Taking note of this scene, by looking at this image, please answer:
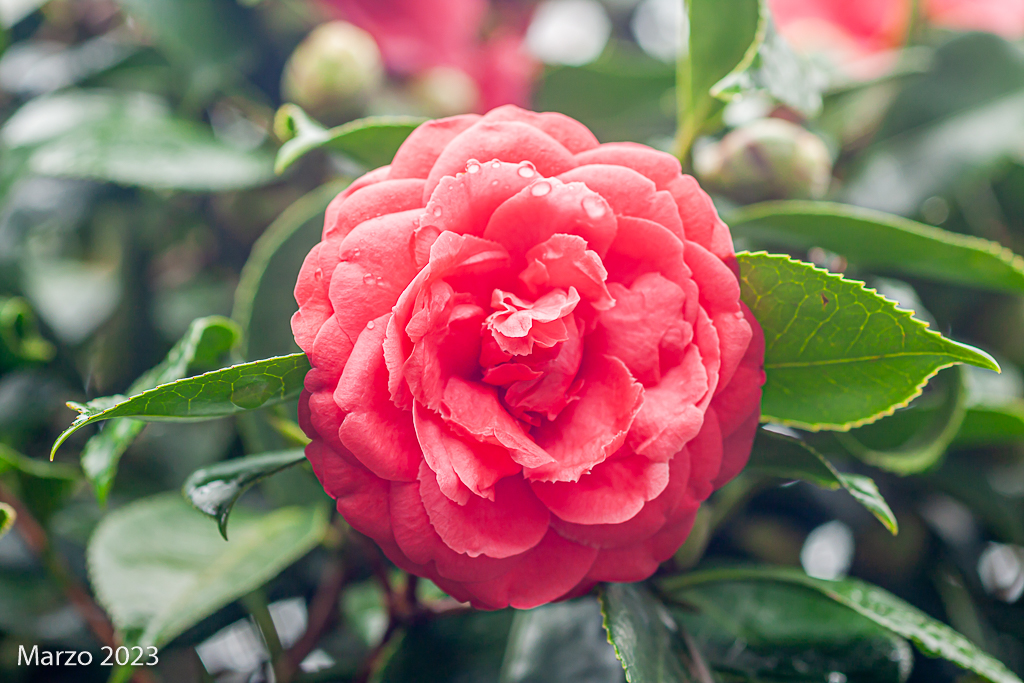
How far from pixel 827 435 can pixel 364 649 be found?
45 centimetres

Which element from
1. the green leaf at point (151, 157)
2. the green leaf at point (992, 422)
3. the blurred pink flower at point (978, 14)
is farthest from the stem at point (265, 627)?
the blurred pink flower at point (978, 14)

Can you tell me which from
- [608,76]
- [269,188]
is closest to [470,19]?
[608,76]

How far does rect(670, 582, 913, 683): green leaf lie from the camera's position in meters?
0.51

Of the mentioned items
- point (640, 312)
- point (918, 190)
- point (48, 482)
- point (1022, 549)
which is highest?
point (640, 312)

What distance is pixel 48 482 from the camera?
1.96 feet

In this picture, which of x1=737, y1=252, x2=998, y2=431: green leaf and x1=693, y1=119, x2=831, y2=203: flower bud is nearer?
x1=737, y1=252, x2=998, y2=431: green leaf

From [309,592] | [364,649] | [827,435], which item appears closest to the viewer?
[827,435]

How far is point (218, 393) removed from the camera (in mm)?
359

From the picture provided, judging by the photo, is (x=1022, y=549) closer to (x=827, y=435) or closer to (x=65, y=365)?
(x=827, y=435)

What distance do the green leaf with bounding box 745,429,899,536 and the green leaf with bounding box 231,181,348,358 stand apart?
0.37 meters

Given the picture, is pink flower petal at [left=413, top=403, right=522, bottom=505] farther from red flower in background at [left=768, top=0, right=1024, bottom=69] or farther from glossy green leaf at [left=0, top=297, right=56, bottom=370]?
red flower in background at [left=768, top=0, right=1024, bottom=69]

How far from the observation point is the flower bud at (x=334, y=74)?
766 millimetres

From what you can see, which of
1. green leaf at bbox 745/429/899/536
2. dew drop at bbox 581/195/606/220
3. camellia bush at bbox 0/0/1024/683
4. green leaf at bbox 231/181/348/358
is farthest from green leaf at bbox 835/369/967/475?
green leaf at bbox 231/181/348/358

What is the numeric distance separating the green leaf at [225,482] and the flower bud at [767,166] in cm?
45
